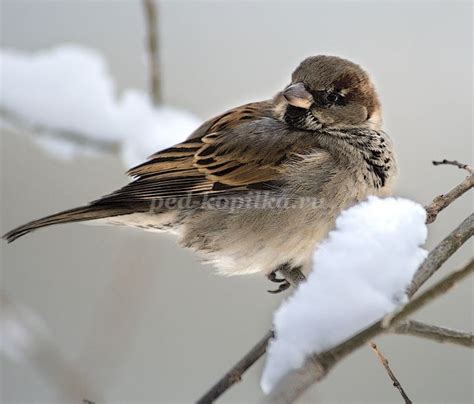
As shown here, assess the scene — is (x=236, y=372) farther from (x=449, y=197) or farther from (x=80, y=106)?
(x=80, y=106)

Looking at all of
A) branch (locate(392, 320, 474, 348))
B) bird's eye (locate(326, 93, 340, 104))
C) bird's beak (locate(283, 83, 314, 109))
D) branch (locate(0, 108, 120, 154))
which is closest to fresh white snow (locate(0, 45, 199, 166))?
branch (locate(0, 108, 120, 154))

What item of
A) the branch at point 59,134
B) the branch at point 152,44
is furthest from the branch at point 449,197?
the branch at point 59,134

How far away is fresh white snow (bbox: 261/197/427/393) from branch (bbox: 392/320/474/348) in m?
0.13

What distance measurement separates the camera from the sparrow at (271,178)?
2514 mm

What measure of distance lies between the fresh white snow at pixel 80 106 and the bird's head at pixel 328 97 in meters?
0.43

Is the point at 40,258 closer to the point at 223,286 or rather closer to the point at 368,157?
the point at 223,286

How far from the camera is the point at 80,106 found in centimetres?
238

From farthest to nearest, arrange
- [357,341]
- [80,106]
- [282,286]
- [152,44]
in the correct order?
[282,286] < [80,106] < [152,44] < [357,341]

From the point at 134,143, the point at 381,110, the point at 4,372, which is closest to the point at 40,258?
the point at 4,372

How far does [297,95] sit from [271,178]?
31cm

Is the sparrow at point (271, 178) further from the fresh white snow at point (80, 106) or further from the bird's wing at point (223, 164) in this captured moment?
the fresh white snow at point (80, 106)

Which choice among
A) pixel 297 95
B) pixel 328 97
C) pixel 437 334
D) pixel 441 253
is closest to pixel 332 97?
pixel 328 97

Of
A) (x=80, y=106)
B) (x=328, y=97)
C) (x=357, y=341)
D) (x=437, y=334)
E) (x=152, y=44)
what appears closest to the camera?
(x=357, y=341)

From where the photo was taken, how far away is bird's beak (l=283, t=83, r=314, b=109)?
8.28 feet
